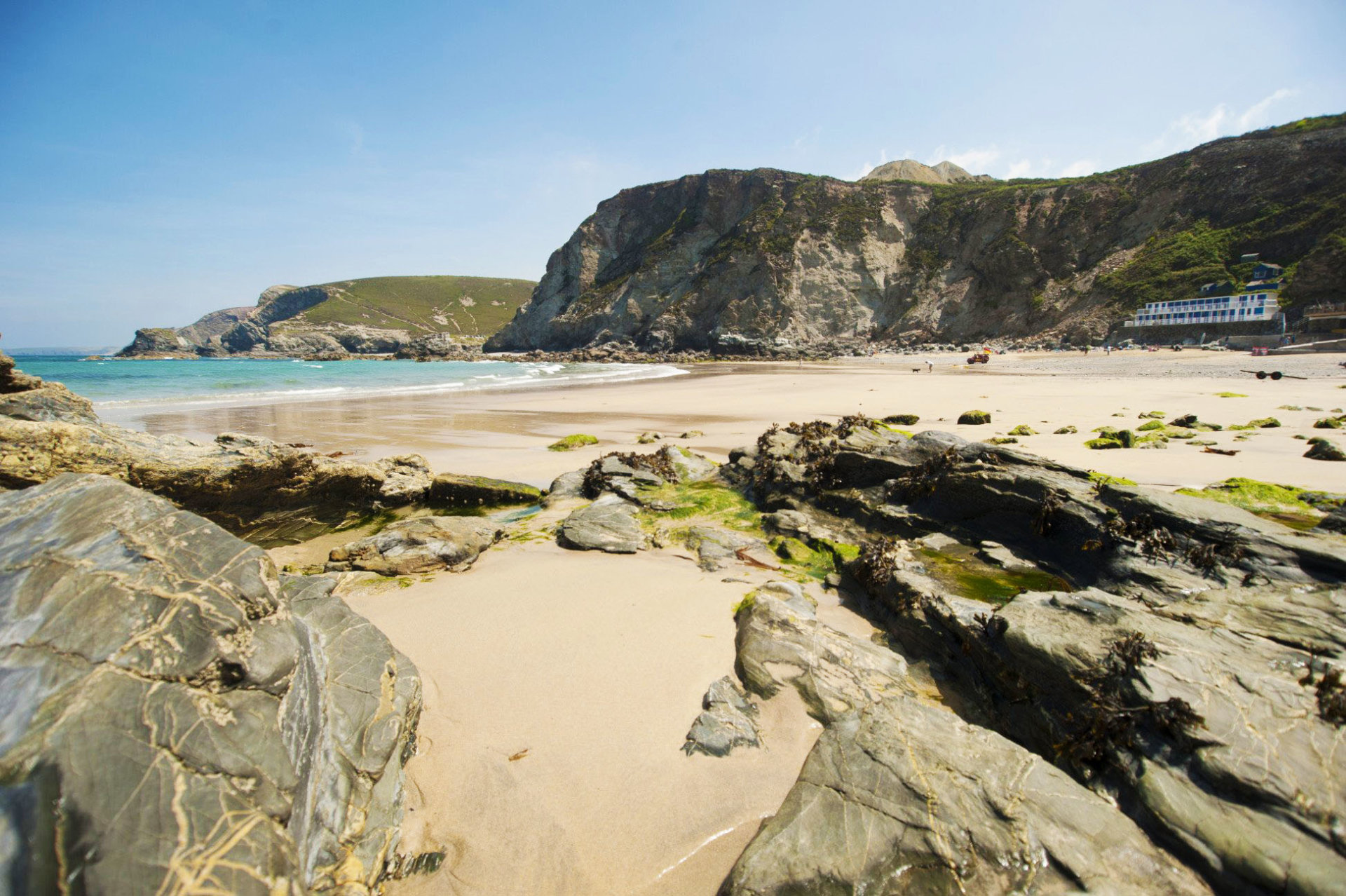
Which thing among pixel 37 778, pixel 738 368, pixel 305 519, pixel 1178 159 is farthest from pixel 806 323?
pixel 37 778

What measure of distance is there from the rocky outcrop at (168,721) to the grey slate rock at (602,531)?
3809mm

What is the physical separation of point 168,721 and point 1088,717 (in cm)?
479

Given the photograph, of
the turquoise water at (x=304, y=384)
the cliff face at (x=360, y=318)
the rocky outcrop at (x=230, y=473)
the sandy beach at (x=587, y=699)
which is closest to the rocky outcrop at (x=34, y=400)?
the rocky outcrop at (x=230, y=473)

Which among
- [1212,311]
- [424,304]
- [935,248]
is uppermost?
[424,304]

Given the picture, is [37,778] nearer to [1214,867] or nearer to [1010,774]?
[1010,774]

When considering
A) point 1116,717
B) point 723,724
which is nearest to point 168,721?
point 723,724

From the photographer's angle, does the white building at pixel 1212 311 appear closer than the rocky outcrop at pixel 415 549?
No

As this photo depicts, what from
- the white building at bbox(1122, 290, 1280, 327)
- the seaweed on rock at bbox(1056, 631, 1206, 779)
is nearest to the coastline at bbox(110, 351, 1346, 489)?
the seaweed on rock at bbox(1056, 631, 1206, 779)

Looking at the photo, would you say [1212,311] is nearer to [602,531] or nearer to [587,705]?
[602,531]

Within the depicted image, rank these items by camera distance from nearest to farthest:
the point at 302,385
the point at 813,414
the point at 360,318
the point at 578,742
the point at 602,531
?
the point at 578,742 < the point at 602,531 < the point at 813,414 < the point at 302,385 < the point at 360,318

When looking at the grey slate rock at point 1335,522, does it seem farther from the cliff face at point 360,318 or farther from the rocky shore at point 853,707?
the cliff face at point 360,318

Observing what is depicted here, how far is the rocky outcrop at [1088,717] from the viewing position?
2559 millimetres

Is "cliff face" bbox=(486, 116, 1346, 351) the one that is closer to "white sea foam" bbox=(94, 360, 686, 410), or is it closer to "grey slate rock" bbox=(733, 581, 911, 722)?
"white sea foam" bbox=(94, 360, 686, 410)

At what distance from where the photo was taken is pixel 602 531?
7.42m
